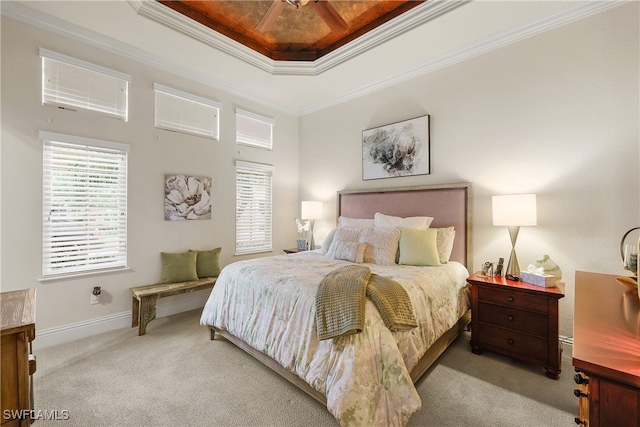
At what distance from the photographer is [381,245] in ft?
9.61

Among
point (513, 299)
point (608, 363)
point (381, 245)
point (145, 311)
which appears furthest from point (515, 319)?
point (145, 311)

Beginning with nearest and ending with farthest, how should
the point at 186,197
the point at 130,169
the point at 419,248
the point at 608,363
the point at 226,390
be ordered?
the point at 608,363
the point at 226,390
the point at 419,248
the point at 130,169
the point at 186,197

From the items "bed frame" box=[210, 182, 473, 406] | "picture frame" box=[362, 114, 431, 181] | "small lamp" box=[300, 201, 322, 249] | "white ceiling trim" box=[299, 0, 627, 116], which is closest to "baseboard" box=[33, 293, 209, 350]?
"bed frame" box=[210, 182, 473, 406]

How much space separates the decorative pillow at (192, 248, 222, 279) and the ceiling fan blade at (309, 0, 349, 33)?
2.99m

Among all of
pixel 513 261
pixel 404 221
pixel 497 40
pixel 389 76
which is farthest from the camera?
pixel 389 76

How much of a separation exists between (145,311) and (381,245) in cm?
260

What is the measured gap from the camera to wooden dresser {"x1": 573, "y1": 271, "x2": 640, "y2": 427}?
0.71 m

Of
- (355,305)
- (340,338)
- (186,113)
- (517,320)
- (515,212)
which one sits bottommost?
(517,320)

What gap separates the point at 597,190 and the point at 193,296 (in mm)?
4530

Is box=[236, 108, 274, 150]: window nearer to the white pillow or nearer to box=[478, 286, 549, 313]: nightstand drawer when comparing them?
the white pillow

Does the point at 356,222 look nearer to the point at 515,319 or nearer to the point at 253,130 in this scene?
the point at 515,319

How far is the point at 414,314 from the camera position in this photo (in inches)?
73.0

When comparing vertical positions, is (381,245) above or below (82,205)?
below

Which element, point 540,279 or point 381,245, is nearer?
point 540,279
